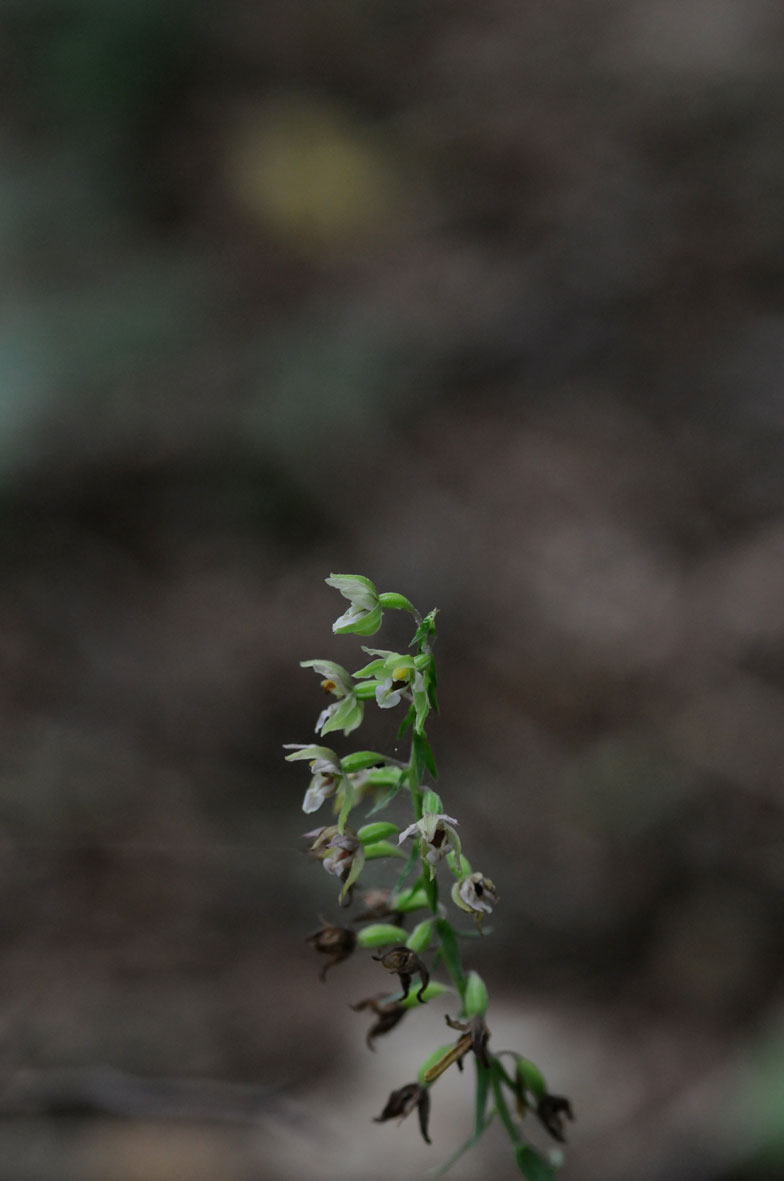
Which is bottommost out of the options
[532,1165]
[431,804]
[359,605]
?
[532,1165]

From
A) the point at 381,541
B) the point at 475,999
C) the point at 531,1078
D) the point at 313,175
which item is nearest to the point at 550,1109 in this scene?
the point at 531,1078

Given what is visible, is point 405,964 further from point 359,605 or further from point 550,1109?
point 359,605

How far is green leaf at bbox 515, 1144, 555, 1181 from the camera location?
168 centimetres

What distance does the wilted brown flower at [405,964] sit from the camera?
156cm

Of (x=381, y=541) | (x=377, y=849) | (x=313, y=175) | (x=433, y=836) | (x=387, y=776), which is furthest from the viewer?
(x=313, y=175)

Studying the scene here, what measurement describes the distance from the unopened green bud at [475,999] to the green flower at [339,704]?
0.41m

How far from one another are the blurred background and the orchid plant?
4.47ft

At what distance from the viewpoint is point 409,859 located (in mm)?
1644

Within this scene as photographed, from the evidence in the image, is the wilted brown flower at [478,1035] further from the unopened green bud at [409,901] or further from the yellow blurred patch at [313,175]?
the yellow blurred patch at [313,175]

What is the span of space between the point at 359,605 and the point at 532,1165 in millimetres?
877

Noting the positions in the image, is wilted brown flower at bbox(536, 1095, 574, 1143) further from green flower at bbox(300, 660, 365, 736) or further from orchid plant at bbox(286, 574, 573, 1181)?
green flower at bbox(300, 660, 365, 736)

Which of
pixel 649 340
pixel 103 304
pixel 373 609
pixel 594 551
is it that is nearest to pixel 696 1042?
pixel 594 551

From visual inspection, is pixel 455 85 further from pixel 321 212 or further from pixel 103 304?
pixel 103 304

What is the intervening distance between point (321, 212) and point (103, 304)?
7.60ft
